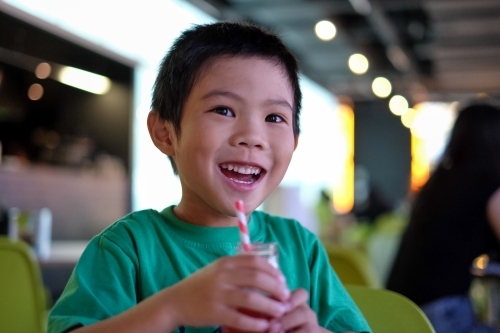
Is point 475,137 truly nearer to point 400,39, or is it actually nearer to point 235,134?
point 235,134

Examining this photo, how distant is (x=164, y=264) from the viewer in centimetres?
97

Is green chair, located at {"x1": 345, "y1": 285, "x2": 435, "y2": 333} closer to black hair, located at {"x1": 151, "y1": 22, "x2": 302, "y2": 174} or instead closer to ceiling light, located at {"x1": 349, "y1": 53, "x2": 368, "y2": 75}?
black hair, located at {"x1": 151, "y1": 22, "x2": 302, "y2": 174}

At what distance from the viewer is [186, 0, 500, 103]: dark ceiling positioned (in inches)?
272

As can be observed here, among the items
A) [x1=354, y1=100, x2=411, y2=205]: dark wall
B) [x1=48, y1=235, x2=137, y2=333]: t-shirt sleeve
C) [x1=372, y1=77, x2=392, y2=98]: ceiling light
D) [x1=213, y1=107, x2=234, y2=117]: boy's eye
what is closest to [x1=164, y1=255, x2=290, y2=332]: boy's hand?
[x1=48, y1=235, x2=137, y2=333]: t-shirt sleeve

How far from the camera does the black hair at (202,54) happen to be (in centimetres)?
102

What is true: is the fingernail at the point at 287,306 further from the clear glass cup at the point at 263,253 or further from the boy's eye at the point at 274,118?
the boy's eye at the point at 274,118

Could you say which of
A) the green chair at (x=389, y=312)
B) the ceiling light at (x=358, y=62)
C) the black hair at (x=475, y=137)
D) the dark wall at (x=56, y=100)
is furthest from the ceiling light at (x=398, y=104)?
the green chair at (x=389, y=312)

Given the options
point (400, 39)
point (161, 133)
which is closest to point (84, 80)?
point (400, 39)

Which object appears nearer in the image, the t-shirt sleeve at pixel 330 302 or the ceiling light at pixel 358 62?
the t-shirt sleeve at pixel 330 302

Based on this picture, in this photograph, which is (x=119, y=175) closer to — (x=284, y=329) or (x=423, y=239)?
(x=423, y=239)

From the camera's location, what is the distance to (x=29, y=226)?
308 cm

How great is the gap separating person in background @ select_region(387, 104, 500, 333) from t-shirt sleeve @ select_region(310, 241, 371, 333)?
3.88ft

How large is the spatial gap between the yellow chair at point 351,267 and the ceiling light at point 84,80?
15.3 feet

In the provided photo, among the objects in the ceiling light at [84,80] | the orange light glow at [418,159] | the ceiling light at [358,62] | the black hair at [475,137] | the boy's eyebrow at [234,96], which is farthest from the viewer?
the orange light glow at [418,159]
